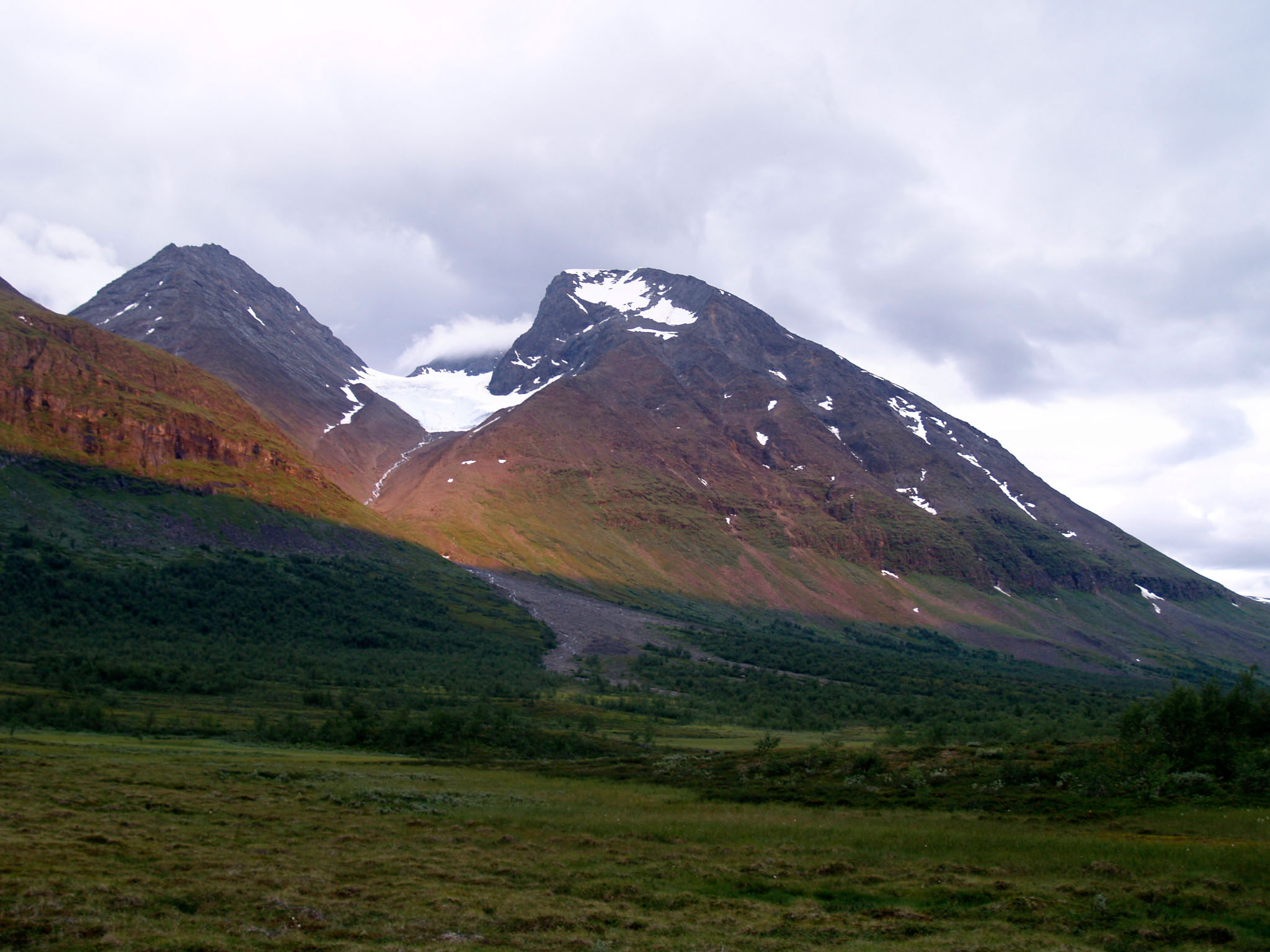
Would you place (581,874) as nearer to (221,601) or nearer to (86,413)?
(221,601)

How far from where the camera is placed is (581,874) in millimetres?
22984

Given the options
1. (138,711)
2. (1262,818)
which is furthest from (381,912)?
(138,711)

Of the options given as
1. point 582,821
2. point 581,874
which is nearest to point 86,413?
point 582,821

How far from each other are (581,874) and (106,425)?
19273cm

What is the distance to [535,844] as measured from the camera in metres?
27.5

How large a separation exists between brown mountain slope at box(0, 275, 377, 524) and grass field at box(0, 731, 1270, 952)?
160 m

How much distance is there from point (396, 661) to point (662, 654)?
50.0 m

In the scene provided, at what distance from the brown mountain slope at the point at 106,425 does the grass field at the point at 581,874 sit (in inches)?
6282

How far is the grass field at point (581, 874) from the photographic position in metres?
16.5

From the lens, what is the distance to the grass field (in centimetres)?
1653

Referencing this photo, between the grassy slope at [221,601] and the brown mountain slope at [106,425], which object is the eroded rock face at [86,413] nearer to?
the brown mountain slope at [106,425]

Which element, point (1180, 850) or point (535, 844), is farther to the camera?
point (535, 844)

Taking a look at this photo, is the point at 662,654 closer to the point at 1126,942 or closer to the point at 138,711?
the point at 138,711

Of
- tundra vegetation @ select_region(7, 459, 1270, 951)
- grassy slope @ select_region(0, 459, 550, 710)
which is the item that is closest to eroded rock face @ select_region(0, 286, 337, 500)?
grassy slope @ select_region(0, 459, 550, 710)
